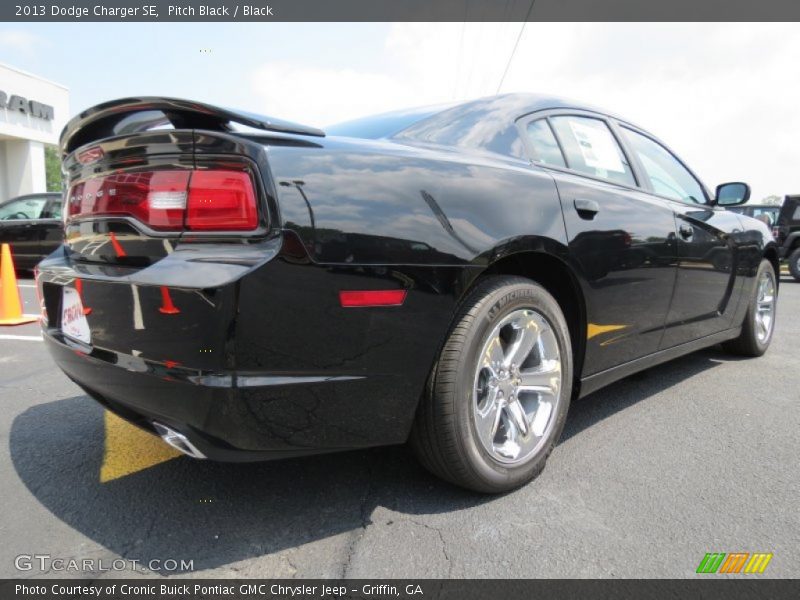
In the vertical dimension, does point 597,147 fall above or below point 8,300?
above

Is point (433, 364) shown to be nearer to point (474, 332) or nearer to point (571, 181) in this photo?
point (474, 332)

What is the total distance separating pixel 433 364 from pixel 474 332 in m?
0.18

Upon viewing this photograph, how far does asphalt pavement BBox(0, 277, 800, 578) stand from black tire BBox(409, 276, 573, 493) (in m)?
0.13

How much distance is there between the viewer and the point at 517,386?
84.4 inches

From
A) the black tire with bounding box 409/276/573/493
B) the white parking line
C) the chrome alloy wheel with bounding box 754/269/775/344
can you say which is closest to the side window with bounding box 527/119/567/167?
the black tire with bounding box 409/276/573/493

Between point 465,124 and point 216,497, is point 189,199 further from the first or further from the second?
point 465,124

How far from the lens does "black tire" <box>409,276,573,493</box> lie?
1823mm

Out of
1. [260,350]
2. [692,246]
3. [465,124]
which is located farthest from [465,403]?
[692,246]

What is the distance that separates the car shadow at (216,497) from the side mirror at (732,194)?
2.24 m

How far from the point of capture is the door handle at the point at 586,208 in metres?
2.28

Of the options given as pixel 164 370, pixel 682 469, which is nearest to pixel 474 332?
pixel 164 370

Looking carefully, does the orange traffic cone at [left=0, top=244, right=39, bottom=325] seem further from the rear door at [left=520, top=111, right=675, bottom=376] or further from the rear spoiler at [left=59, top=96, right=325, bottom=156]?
the rear door at [left=520, top=111, right=675, bottom=376]

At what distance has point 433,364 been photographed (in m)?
1.82
